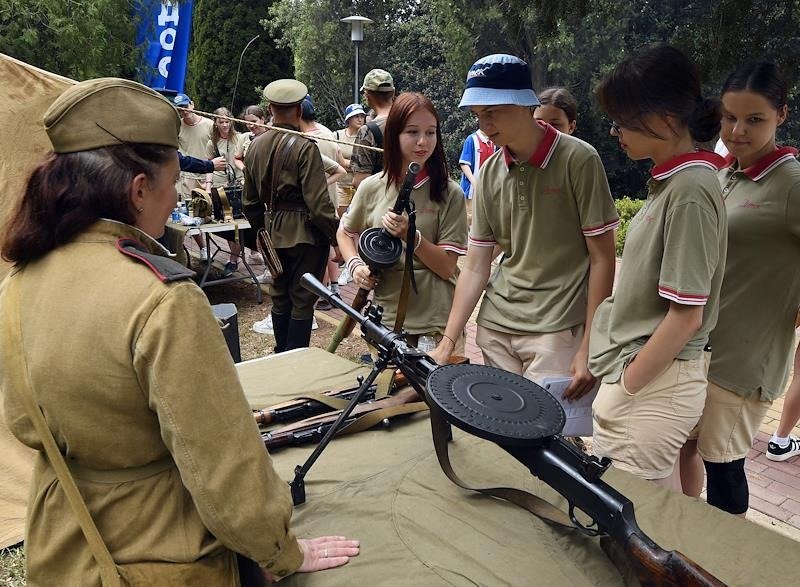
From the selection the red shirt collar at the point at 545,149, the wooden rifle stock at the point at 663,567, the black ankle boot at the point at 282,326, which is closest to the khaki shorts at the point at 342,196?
the black ankle boot at the point at 282,326

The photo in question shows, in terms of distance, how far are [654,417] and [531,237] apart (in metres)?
0.80

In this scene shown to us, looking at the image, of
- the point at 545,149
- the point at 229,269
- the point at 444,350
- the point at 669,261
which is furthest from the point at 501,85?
the point at 229,269

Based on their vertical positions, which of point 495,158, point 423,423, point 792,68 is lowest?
point 423,423

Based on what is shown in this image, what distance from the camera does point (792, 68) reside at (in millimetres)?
2709

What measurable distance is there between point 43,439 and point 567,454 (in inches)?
43.0

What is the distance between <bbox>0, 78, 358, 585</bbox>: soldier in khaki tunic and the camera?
3.87 feet

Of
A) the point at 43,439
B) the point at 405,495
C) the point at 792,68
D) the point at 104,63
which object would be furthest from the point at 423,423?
the point at 104,63

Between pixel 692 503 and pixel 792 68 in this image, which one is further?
pixel 792 68

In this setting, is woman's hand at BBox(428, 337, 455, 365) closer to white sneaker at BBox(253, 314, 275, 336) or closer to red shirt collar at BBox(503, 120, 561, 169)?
red shirt collar at BBox(503, 120, 561, 169)

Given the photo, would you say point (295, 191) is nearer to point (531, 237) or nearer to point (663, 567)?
point (531, 237)

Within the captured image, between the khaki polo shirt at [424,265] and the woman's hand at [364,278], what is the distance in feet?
0.31

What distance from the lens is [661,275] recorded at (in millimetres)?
1839

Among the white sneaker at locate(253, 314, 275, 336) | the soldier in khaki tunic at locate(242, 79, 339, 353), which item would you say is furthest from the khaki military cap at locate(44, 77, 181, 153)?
the white sneaker at locate(253, 314, 275, 336)

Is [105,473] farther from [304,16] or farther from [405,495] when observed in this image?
[304,16]
